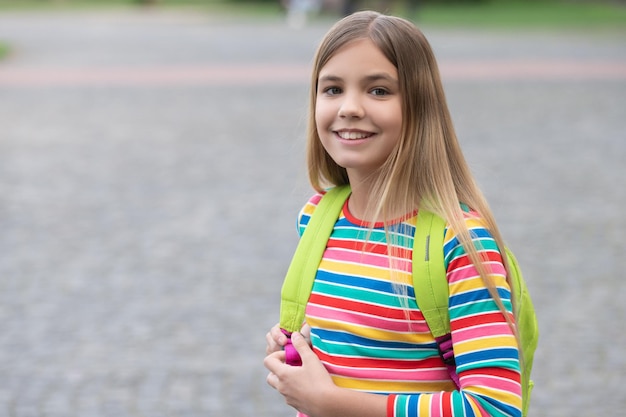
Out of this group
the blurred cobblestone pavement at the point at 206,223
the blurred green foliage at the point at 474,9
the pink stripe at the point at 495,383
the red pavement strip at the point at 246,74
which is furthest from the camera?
the blurred green foliage at the point at 474,9

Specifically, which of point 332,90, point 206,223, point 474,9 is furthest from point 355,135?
point 474,9

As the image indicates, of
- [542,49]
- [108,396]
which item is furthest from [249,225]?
[542,49]

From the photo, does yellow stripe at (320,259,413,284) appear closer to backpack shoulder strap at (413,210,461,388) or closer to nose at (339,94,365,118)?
backpack shoulder strap at (413,210,461,388)

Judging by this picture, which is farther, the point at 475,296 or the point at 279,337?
the point at 279,337

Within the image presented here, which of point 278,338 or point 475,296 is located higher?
point 475,296

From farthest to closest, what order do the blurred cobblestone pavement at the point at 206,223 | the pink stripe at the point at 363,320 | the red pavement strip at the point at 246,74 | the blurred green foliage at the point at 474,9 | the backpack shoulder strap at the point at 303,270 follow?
the blurred green foliage at the point at 474,9 → the red pavement strip at the point at 246,74 → the blurred cobblestone pavement at the point at 206,223 → the backpack shoulder strap at the point at 303,270 → the pink stripe at the point at 363,320

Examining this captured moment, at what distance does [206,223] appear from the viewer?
7293 millimetres

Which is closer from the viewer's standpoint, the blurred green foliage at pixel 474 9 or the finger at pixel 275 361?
the finger at pixel 275 361

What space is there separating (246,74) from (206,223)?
9058 mm

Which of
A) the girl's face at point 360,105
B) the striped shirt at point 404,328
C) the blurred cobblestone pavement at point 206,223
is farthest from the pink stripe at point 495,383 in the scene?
the blurred cobblestone pavement at point 206,223

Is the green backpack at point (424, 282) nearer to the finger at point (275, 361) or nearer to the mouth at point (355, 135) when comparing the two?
the finger at point (275, 361)

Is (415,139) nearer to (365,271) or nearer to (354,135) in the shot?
(354,135)

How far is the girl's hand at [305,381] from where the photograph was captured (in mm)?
1779

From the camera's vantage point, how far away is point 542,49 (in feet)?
63.0
